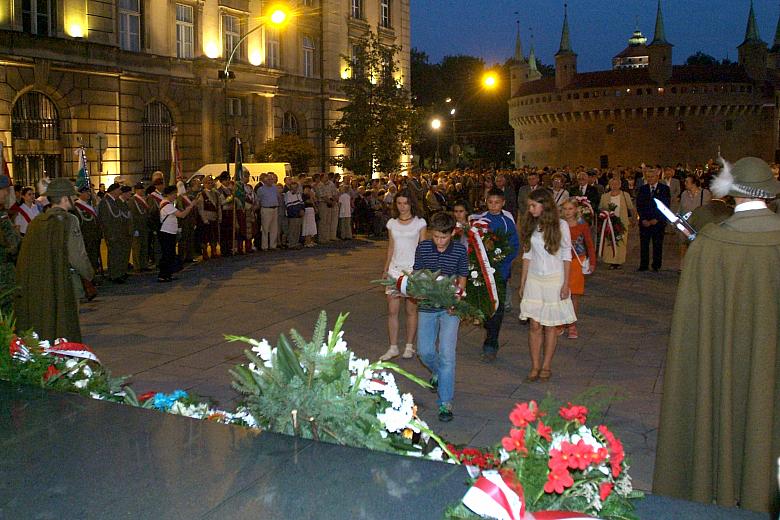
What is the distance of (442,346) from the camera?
676 centimetres

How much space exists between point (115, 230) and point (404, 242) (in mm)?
8294

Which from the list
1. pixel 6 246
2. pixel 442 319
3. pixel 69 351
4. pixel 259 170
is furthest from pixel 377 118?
pixel 69 351

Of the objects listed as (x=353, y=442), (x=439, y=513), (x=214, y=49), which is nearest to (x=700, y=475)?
(x=353, y=442)

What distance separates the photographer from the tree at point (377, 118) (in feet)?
117

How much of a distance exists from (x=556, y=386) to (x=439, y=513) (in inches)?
233

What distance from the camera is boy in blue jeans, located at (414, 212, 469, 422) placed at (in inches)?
266

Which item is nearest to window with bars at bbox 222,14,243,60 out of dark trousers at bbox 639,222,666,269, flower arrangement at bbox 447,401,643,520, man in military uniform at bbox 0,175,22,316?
dark trousers at bbox 639,222,666,269

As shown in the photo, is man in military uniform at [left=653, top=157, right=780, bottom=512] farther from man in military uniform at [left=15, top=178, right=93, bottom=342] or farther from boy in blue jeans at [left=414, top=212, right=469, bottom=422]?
man in military uniform at [left=15, top=178, right=93, bottom=342]

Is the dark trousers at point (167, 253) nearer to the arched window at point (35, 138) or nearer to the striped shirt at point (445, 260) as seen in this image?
the striped shirt at point (445, 260)

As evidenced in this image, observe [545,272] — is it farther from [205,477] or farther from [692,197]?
[692,197]

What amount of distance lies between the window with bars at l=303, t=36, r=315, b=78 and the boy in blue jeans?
3592 centimetres

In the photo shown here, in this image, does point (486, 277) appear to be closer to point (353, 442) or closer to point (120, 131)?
point (353, 442)

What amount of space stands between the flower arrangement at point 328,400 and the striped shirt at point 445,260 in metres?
3.98

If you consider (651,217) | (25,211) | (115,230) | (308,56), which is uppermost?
(308,56)
